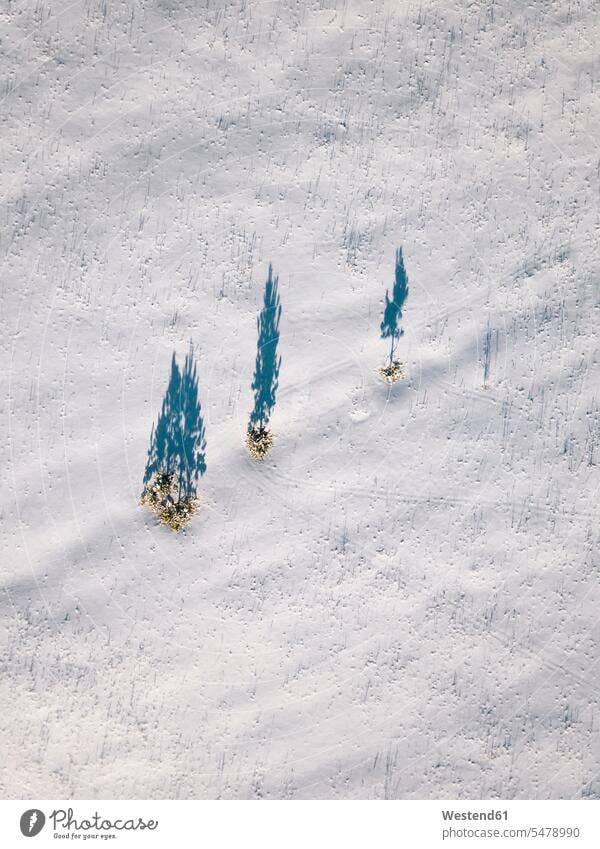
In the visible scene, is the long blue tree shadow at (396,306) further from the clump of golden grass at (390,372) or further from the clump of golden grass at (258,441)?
the clump of golden grass at (258,441)

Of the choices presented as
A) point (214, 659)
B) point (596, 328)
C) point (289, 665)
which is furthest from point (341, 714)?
point (596, 328)

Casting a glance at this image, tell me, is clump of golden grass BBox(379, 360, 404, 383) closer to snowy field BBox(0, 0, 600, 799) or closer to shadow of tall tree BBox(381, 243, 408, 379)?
shadow of tall tree BBox(381, 243, 408, 379)

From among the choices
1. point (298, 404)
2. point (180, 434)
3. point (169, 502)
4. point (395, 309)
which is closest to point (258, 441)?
point (298, 404)
